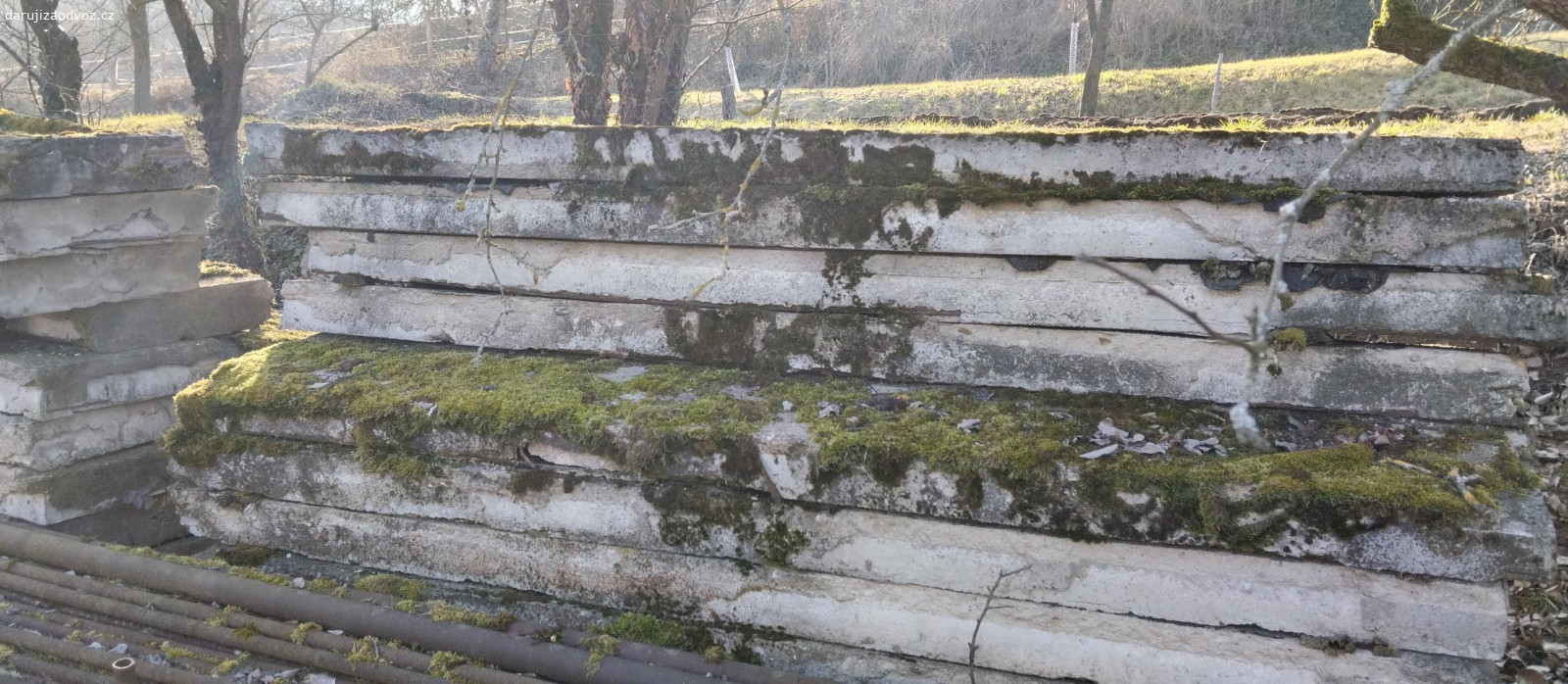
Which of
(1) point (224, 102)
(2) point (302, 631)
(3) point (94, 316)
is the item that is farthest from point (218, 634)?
(1) point (224, 102)

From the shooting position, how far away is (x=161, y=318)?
4.42 meters

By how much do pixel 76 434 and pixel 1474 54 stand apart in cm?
680

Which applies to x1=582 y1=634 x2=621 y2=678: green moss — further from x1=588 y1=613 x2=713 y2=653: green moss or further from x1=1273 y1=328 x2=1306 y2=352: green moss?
x1=1273 y1=328 x2=1306 y2=352: green moss

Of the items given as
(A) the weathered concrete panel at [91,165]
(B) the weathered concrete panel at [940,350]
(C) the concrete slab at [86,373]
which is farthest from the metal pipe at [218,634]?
(A) the weathered concrete panel at [91,165]

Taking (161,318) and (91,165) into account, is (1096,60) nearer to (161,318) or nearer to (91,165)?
(161,318)

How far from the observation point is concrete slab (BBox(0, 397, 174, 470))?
405cm

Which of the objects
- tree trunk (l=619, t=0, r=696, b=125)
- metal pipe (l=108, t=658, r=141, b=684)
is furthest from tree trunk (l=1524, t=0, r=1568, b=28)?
metal pipe (l=108, t=658, r=141, b=684)

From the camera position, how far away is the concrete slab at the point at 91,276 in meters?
4.02

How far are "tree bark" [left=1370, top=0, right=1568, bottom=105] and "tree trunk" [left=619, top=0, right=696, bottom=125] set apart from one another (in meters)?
4.24

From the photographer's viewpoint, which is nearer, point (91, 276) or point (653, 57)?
point (91, 276)

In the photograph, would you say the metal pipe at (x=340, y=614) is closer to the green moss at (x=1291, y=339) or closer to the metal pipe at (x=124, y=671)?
the metal pipe at (x=124, y=671)

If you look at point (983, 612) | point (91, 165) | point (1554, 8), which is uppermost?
point (1554, 8)

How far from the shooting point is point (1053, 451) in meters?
2.66

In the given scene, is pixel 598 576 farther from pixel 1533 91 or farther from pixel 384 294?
pixel 1533 91
